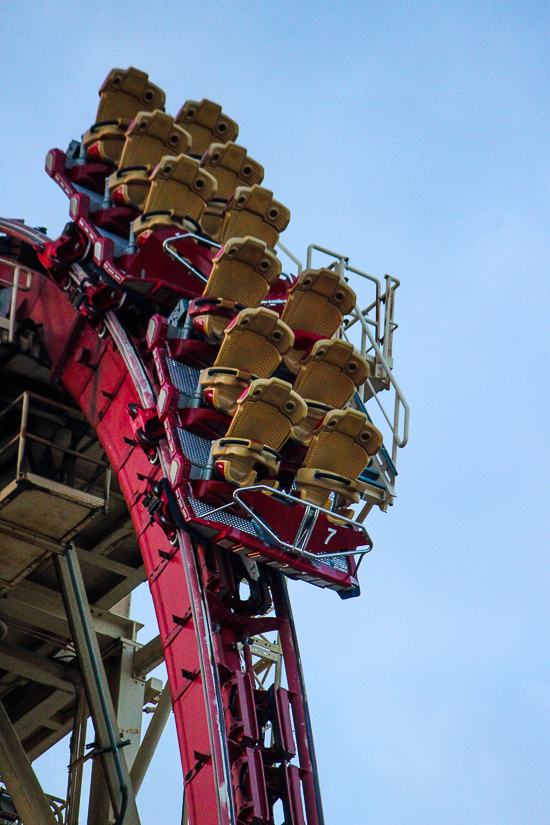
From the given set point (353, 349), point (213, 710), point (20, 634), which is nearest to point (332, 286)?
point (353, 349)

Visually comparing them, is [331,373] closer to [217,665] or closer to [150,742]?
[217,665]

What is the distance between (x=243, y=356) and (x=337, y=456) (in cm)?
143

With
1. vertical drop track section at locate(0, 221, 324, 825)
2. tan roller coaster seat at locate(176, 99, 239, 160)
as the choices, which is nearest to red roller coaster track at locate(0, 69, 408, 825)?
vertical drop track section at locate(0, 221, 324, 825)

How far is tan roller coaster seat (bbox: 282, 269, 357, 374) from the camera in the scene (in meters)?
14.7

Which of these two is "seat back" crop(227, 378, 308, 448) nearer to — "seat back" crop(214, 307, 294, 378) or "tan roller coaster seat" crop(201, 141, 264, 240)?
"seat back" crop(214, 307, 294, 378)

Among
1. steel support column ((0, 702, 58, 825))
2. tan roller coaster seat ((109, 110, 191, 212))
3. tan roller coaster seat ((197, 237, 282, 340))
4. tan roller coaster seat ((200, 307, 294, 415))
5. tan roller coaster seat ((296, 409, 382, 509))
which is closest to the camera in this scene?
tan roller coaster seat ((296, 409, 382, 509))

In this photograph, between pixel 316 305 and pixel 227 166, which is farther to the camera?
pixel 227 166

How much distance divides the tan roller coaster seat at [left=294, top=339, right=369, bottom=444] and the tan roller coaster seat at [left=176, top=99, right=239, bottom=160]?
5645 millimetres

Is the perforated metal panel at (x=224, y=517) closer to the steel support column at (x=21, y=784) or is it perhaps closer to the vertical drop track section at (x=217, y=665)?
the vertical drop track section at (x=217, y=665)

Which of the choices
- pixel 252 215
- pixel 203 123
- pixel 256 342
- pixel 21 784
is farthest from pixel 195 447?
pixel 203 123

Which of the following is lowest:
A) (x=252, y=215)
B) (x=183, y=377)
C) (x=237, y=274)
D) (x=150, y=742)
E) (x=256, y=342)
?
(x=150, y=742)

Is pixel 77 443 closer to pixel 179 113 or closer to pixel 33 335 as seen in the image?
pixel 33 335

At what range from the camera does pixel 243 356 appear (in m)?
13.8

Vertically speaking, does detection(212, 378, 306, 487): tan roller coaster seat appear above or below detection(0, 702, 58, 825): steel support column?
above
